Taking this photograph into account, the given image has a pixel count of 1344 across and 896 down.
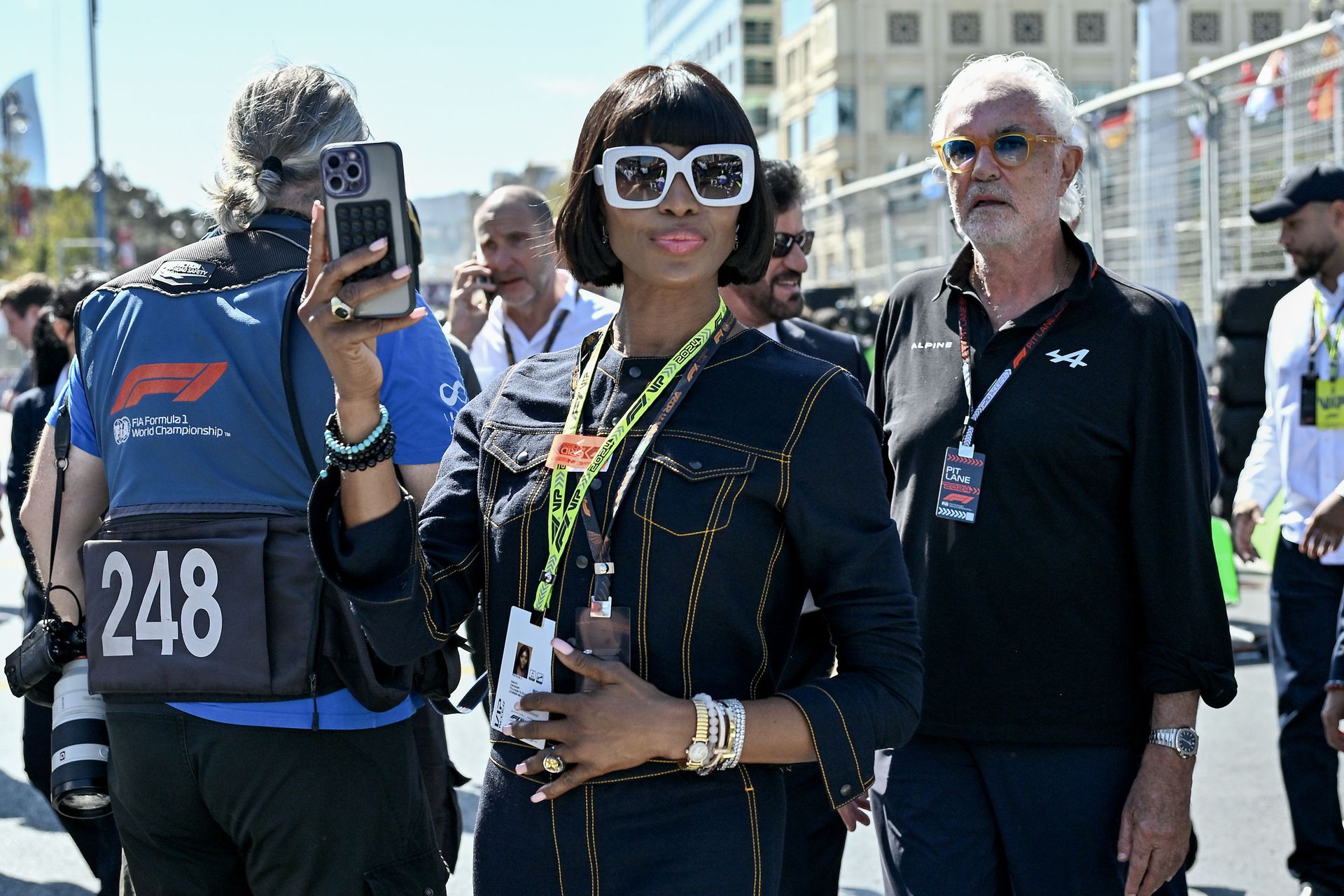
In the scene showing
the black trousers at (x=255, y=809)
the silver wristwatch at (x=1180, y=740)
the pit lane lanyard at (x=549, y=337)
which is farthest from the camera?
the pit lane lanyard at (x=549, y=337)

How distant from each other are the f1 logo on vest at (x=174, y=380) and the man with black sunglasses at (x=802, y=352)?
3.81 ft

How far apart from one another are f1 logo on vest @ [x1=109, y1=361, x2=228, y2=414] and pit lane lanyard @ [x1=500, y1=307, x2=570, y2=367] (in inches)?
111

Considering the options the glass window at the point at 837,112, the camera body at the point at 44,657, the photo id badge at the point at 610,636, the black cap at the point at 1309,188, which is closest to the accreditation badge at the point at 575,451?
the photo id badge at the point at 610,636

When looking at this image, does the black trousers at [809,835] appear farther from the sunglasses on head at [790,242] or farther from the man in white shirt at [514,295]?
the man in white shirt at [514,295]

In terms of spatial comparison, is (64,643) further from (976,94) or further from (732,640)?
(976,94)

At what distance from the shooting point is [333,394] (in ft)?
8.73

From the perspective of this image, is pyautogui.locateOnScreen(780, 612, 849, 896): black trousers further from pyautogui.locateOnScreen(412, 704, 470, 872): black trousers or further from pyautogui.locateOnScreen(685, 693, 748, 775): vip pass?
pyautogui.locateOnScreen(685, 693, 748, 775): vip pass

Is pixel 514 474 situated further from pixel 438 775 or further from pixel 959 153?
pixel 959 153

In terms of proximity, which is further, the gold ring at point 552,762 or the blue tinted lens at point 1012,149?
the blue tinted lens at point 1012,149

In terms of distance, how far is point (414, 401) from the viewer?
8.89ft

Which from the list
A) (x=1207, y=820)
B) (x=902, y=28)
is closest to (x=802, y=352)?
(x=1207, y=820)

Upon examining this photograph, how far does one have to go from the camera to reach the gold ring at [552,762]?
76.6 inches

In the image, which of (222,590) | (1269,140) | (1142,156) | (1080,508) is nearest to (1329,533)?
(1080,508)

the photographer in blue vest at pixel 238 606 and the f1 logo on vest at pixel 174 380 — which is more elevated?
the f1 logo on vest at pixel 174 380
